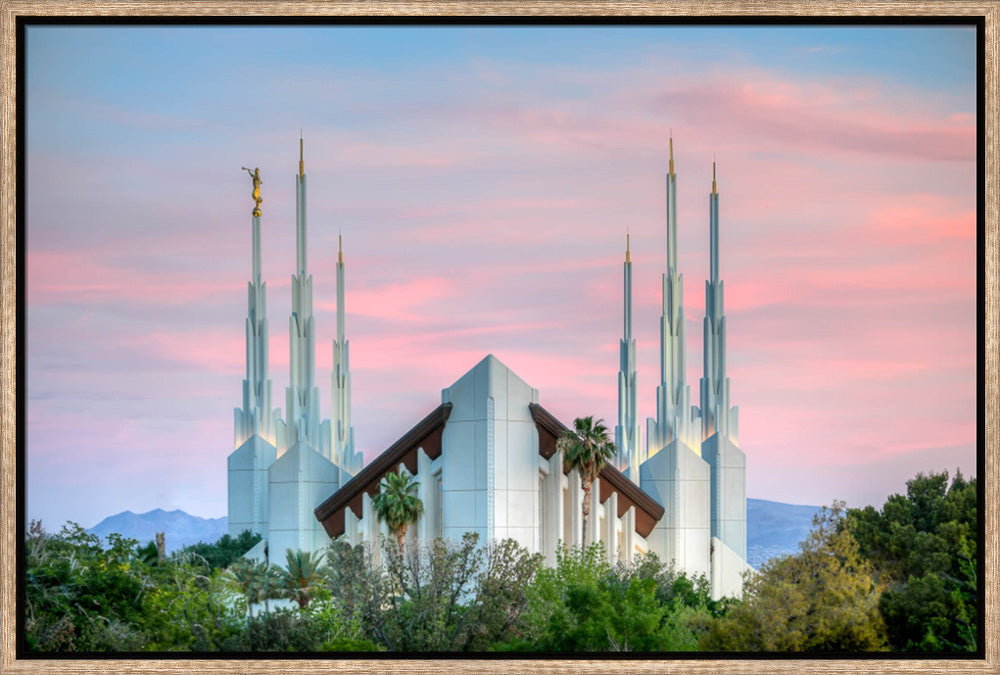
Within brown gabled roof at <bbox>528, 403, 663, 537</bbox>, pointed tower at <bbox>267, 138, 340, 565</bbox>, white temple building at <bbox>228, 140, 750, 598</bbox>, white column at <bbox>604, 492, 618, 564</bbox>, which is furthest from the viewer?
pointed tower at <bbox>267, 138, 340, 565</bbox>

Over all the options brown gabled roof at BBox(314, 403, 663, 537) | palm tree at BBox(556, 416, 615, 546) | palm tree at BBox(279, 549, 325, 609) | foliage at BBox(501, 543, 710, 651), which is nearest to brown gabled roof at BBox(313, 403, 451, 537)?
brown gabled roof at BBox(314, 403, 663, 537)

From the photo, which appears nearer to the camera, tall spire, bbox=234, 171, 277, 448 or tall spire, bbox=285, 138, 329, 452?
tall spire, bbox=285, 138, 329, 452

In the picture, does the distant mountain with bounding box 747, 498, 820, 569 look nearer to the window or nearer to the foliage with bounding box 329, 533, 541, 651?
the foliage with bounding box 329, 533, 541, 651

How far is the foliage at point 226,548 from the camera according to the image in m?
35.6

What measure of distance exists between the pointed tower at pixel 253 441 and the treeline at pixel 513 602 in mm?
14704

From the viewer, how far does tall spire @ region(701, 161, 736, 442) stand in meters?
35.8

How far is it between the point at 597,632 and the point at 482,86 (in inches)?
502

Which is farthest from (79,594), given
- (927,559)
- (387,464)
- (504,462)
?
(927,559)

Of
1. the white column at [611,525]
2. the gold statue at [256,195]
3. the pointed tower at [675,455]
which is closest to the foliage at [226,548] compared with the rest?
the gold statue at [256,195]

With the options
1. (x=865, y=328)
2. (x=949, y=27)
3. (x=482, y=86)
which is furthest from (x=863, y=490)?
(x=949, y=27)

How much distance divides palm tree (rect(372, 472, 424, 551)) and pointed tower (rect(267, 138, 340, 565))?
17.5 ft

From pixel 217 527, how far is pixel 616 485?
10040mm

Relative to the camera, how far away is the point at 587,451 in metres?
30.3

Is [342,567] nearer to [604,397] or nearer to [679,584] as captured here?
[679,584]
